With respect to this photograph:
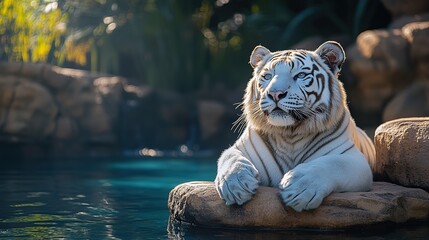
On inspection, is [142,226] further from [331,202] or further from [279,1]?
[279,1]

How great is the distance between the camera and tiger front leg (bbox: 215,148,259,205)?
13.1 feet

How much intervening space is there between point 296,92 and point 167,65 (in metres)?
10.2

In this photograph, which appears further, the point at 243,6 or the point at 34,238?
the point at 243,6

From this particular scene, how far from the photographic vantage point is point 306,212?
3.98 m

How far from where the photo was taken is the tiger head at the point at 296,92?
4.11m

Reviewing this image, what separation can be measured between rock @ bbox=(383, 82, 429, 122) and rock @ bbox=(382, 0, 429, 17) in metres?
2.29

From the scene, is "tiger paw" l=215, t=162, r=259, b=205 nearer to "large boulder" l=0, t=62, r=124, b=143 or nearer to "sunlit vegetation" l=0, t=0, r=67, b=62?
"large boulder" l=0, t=62, r=124, b=143

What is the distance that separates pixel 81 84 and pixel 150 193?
5386 mm

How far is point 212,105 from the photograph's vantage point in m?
12.1

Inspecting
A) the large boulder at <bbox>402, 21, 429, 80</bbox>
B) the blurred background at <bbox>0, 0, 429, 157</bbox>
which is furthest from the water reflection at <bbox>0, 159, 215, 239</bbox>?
the large boulder at <bbox>402, 21, 429, 80</bbox>

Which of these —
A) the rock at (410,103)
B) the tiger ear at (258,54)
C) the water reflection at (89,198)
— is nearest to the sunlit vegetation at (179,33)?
the rock at (410,103)

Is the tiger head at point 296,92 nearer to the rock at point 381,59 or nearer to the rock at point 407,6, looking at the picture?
the rock at point 381,59

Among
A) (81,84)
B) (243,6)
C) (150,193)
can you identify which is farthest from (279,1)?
(150,193)

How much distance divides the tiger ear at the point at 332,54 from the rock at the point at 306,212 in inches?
32.4
